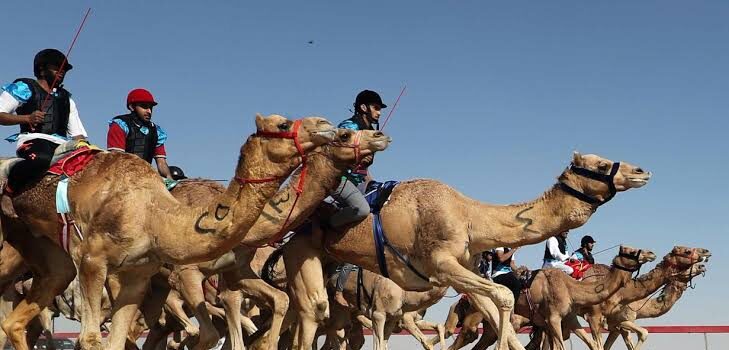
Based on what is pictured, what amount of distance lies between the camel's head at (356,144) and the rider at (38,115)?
2.46 metres

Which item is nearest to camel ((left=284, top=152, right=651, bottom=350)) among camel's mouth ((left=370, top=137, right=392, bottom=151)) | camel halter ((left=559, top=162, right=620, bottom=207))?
camel halter ((left=559, top=162, right=620, bottom=207))

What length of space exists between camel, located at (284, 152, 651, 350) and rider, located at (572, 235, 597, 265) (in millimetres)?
10717

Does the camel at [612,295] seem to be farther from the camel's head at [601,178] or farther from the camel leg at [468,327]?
the camel's head at [601,178]

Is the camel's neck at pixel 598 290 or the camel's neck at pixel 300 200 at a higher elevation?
the camel's neck at pixel 300 200

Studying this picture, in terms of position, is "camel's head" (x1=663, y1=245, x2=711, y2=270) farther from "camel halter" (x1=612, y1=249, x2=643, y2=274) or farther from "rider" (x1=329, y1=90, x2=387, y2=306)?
"rider" (x1=329, y1=90, x2=387, y2=306)

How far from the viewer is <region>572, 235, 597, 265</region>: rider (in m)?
21.0

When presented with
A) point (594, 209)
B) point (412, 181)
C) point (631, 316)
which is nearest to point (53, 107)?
point (412, 181)

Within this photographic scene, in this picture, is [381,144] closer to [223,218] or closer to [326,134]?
[326,134]

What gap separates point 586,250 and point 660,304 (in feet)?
6.34

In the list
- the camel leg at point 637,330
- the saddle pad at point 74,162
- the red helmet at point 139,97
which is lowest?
the camel leg at point 637,330

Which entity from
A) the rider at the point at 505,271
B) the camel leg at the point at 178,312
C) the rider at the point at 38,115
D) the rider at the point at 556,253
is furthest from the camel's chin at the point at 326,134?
the rider at the point at 556,253

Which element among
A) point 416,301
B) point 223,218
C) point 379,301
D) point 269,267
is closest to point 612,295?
point 416,301

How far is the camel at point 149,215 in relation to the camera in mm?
7371

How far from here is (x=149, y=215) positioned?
762cm
